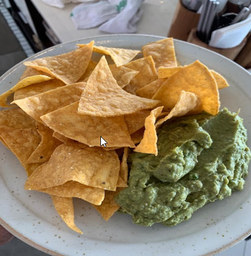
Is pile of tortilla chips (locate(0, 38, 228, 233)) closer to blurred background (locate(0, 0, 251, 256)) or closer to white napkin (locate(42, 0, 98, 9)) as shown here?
blurred background (locate(0, 0, 251, 256))

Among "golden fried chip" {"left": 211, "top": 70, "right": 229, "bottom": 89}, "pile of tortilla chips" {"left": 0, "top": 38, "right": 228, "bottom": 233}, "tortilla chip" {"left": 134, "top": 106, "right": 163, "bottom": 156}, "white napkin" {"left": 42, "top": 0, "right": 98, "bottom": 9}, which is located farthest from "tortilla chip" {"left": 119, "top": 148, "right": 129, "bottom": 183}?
"white napkin" {"left": 42, "top": 0, "right": 98, "bottom": 9}

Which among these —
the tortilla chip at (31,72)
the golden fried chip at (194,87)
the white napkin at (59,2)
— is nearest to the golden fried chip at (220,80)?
the golden fried chip at (194,87)

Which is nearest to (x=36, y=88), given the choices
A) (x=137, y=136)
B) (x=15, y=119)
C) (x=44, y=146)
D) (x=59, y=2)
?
(x=15, y=119)

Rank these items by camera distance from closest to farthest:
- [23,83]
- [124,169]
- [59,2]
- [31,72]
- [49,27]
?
[124,169]
[23,83]
[31,72]
[59,2]
[49,27]

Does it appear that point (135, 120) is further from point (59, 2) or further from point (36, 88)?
point (59, 2)

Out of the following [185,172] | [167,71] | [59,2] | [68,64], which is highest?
[59,2]

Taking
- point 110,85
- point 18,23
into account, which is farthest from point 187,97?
point 18,23

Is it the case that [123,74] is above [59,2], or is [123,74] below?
below
